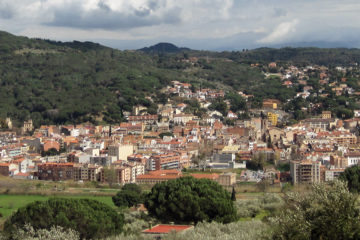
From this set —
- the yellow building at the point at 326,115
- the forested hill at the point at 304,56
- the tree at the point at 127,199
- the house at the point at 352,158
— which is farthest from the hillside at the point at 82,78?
the tree at the point at 127,199

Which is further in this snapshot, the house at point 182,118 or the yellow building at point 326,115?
the yellow building at point 326,115

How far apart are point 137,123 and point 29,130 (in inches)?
290

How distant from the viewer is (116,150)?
37219 mm

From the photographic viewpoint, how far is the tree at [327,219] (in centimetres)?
957

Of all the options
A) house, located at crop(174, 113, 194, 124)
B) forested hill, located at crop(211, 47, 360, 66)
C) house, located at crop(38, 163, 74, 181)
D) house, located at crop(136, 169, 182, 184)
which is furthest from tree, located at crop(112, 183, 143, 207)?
forested hill, located at crop(211, 47, 360, 66)

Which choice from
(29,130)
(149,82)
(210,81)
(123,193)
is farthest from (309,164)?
(210,81)

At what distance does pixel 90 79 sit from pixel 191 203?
42.9 meters

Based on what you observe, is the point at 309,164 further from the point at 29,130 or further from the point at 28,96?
the point at 28,96

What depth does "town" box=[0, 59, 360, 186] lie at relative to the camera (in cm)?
3297

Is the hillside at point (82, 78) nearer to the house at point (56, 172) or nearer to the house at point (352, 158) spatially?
the house at point (56, 172)

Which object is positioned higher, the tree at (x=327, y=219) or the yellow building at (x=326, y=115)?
the tree at (x=327, y=219)

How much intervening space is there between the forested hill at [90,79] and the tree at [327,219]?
38.9 meters

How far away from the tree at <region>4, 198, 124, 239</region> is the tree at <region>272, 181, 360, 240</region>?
20.3 ft

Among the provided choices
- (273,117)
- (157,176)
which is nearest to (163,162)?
(157,176)
